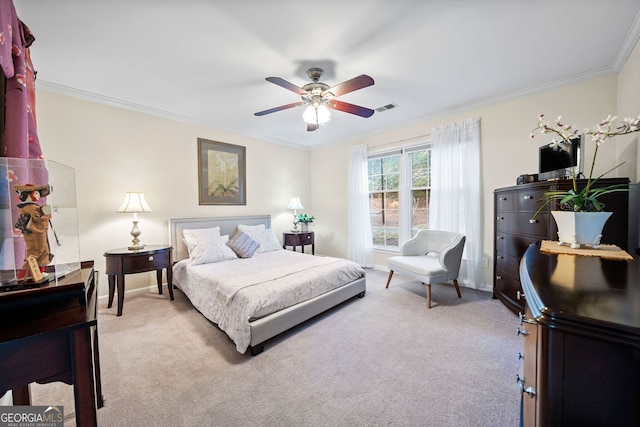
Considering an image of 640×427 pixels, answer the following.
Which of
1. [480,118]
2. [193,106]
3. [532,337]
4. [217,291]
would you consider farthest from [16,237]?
[480,118]

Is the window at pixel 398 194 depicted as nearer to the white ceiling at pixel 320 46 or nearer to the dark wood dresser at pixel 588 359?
the white ceiling at pixel 320 46

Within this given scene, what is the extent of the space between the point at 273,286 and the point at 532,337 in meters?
1.97

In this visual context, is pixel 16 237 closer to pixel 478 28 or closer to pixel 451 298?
pixel 478 28

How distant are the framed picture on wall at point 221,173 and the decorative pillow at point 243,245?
90cm

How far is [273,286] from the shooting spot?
2.39 m

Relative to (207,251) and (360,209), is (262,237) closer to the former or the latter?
(207,251)

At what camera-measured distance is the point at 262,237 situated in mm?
4176

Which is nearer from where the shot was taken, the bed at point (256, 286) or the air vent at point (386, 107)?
the bed at point (256, 286)

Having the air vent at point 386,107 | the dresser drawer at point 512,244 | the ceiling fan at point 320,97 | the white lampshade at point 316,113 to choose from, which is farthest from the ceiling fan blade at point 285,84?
the dresser drawer at point 512,244

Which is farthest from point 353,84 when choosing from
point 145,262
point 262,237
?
point 145,262

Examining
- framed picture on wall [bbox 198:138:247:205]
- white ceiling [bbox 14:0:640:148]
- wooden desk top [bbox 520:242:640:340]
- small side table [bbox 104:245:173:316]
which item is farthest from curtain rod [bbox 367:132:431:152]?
small side table [bbox 104:245:173:316]

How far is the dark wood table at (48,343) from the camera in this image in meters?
0.72

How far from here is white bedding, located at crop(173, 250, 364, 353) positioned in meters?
2.15

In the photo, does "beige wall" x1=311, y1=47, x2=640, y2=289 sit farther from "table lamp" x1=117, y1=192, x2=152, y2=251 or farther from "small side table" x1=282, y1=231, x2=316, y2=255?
"table lamp" x1=117, y1=192, x2=152, y2=251
